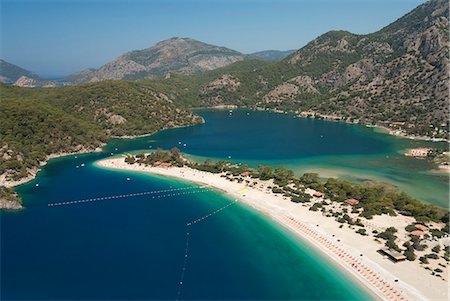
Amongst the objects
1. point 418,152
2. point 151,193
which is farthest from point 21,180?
point 418,152

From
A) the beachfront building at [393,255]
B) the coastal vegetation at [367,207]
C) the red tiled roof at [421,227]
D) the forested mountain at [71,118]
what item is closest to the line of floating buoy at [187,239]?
the coastal vegetation at [367,207]

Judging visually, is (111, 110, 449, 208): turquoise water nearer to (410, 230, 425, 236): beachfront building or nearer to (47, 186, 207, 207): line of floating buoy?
(410, 230, 425, 236): beachfront building

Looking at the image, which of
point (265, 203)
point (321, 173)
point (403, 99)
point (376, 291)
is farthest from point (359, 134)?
point (376, 291)

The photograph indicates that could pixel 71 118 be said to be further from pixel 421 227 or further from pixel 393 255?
pixel 393 255

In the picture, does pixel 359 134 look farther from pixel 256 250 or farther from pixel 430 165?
pixel 256 250

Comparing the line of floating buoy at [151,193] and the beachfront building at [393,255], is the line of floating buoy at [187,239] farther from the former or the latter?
the beachfront building at [393,255]

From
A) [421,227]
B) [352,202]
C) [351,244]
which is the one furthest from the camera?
[352,202]
